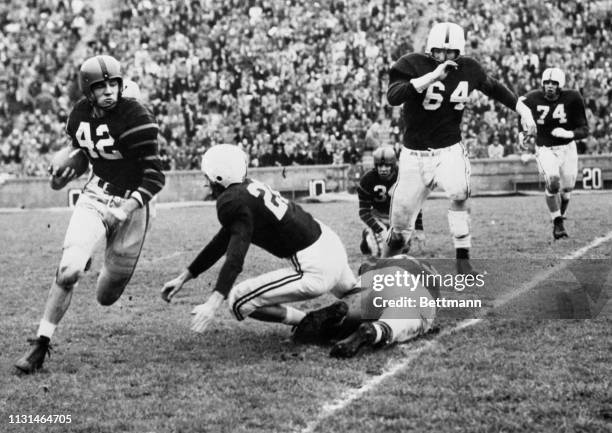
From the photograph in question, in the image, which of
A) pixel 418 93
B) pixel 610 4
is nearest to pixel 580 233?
pixel 418 93

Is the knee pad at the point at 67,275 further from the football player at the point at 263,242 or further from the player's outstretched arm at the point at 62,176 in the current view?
the player's outstretched arm at the point at 62,176

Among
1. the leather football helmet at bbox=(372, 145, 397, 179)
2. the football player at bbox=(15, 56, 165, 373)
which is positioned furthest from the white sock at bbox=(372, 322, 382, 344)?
the leather football helmet at bbox=(372, 145, 397, 179)

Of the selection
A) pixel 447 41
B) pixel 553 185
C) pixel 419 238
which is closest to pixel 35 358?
pixel 447 41

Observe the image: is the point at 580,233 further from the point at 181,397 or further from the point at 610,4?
the point at 610,4

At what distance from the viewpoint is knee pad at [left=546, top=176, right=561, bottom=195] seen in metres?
10.5

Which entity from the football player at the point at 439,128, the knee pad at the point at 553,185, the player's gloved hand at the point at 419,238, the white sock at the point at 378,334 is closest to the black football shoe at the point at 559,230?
the knee pad at the point at 553,185

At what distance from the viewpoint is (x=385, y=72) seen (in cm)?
2194

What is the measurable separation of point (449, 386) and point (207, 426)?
1221 mm

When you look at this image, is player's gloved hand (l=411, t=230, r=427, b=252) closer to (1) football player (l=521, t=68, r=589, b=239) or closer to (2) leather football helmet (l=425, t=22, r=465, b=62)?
(1) football player (l=521, t=68, r=589, b=239)

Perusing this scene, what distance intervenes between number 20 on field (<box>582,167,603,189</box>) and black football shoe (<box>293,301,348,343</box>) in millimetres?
15521

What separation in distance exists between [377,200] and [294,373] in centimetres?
507

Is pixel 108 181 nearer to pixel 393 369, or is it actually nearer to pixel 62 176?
pixel 62 176

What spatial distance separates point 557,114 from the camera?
10.9 m

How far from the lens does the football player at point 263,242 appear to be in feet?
16.4
